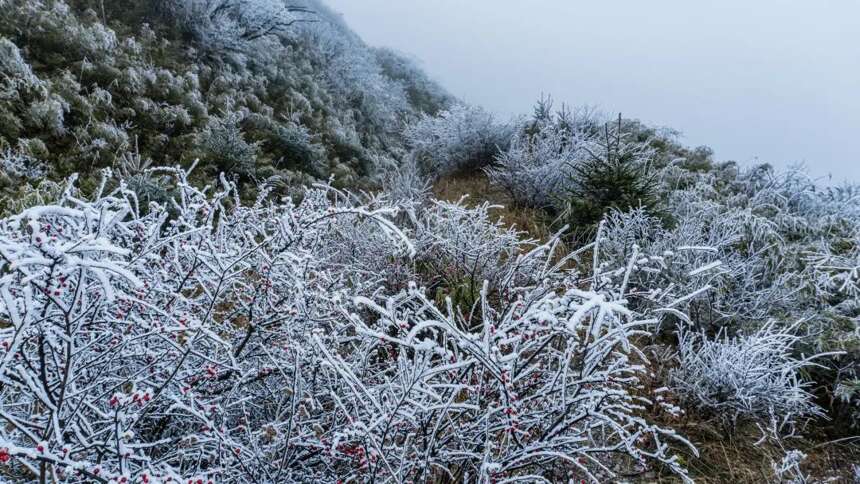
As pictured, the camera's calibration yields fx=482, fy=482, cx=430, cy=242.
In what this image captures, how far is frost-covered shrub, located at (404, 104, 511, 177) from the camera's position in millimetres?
7320

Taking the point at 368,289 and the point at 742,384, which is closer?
the point at 742,384

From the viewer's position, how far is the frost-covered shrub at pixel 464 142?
24.0ft

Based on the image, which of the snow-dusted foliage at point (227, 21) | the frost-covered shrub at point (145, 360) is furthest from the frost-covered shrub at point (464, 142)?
the frost-covered shrub at point (145, 360)

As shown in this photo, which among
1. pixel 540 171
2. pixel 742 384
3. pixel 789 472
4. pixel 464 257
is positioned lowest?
pixel 464 257

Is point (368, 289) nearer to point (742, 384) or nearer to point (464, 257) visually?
point (464, 257)

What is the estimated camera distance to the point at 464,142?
7.41 metres

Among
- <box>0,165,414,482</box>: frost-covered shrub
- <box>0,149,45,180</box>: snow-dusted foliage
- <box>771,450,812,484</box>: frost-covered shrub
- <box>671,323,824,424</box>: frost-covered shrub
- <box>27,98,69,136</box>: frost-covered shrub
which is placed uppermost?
<box>671,323,824,424</box>: frost-covered shrub

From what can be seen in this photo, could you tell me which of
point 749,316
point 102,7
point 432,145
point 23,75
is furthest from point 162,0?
point 749,316

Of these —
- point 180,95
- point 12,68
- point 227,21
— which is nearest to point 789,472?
point 12,68

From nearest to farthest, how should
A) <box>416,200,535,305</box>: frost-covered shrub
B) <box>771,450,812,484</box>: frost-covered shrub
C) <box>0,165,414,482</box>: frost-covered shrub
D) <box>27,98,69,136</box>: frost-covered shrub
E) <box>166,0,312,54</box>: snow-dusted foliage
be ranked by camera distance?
<box>0,165,414,482</box>: frost-covered shrub, <box>771,450,812,484</box>: frost-covered shrub, <box>416,200,535,305</box>: frost-covered shrub, <box>27,98,69,136</box>: frost-covered shrub, <box>166,0,312,54</box>: snow-dusted foliage

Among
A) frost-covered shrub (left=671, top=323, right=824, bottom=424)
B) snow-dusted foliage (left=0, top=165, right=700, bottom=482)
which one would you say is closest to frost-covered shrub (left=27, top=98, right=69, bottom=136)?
snow-dusted foliage (left=0, top=165, right=700, bottom=482)

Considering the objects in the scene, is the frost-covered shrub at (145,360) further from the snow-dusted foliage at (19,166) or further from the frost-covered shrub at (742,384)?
the snow-dusted foliage at (19,166)

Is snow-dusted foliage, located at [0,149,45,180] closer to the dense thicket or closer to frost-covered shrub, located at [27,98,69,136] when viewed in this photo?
the dense thicket

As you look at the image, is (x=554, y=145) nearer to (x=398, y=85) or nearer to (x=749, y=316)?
(x=749, y=316)
